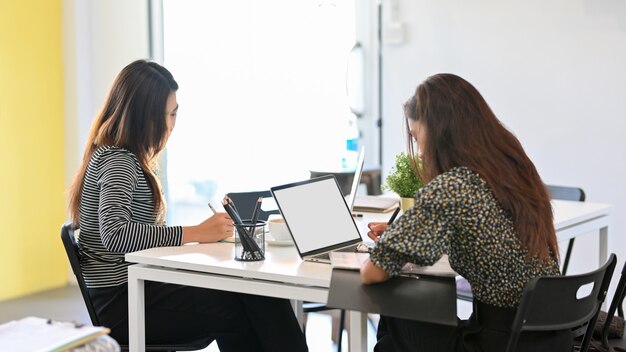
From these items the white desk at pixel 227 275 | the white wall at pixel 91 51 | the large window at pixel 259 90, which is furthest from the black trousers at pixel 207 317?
the large window at pixel 259 90

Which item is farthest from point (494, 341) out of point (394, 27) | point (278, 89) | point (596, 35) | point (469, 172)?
point (278, 89)

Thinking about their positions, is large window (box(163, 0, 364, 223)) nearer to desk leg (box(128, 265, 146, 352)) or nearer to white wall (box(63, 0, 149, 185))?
white wall (box(63, 0, 149, 185))

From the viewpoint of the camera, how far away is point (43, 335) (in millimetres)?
1503

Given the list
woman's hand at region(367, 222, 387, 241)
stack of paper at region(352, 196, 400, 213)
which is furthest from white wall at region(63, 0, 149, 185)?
woman's hand at region(367, 222, 387, 241)

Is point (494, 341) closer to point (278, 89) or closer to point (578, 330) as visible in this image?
point (578, 330)

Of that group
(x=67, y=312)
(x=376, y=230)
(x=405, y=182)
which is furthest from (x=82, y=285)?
(x=67, y=312)

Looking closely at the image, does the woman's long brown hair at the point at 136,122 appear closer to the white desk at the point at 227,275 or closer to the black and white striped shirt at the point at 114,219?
the black and white striped shirt at the point at 114,219

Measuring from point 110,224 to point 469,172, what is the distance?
1058 millimetres

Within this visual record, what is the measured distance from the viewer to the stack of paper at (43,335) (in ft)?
4.74

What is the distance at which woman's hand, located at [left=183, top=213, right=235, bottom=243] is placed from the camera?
2.47 m

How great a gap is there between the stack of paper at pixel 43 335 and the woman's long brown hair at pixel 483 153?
2.94 feet

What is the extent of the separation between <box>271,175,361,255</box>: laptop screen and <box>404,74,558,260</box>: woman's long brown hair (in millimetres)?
386

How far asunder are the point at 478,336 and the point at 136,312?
95cm

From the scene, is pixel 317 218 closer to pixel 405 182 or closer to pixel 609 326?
pixel 405 182
